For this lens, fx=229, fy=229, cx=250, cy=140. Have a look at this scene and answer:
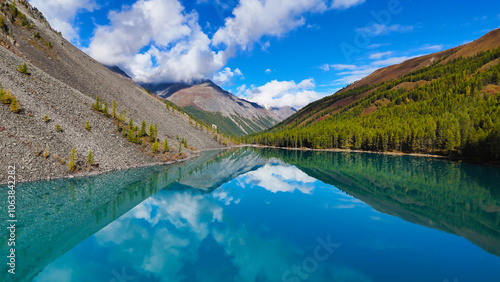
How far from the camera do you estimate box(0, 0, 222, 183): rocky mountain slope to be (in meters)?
42.9

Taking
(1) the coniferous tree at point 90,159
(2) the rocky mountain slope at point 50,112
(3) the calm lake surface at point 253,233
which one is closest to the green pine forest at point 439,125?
(3) the calm lake surface at point 253,233

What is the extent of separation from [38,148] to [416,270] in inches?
2356

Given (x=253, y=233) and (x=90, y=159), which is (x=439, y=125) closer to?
(x=253, y=233)

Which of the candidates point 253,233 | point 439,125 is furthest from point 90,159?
point 439,125

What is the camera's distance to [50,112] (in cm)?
5394

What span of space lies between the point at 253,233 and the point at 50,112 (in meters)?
58.6

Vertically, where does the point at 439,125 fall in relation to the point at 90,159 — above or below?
above

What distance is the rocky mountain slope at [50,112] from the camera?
42906 mm

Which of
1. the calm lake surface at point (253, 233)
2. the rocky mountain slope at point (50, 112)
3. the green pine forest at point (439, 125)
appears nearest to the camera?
the calm lake surface at point (253, 233)

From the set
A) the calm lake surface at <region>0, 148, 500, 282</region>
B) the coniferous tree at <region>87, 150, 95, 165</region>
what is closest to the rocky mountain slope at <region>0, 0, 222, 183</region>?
the coniferous tree at <region>87, 150, 95, 165</region>

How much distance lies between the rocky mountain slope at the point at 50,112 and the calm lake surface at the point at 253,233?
7.12 m

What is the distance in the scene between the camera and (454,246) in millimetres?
20625

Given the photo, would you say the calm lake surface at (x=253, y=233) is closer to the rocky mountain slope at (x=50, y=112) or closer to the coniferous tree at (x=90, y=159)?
the rocky mountain slope at (x=50, y=112)

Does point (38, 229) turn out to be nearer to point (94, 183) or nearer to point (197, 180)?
point (94, 183)
